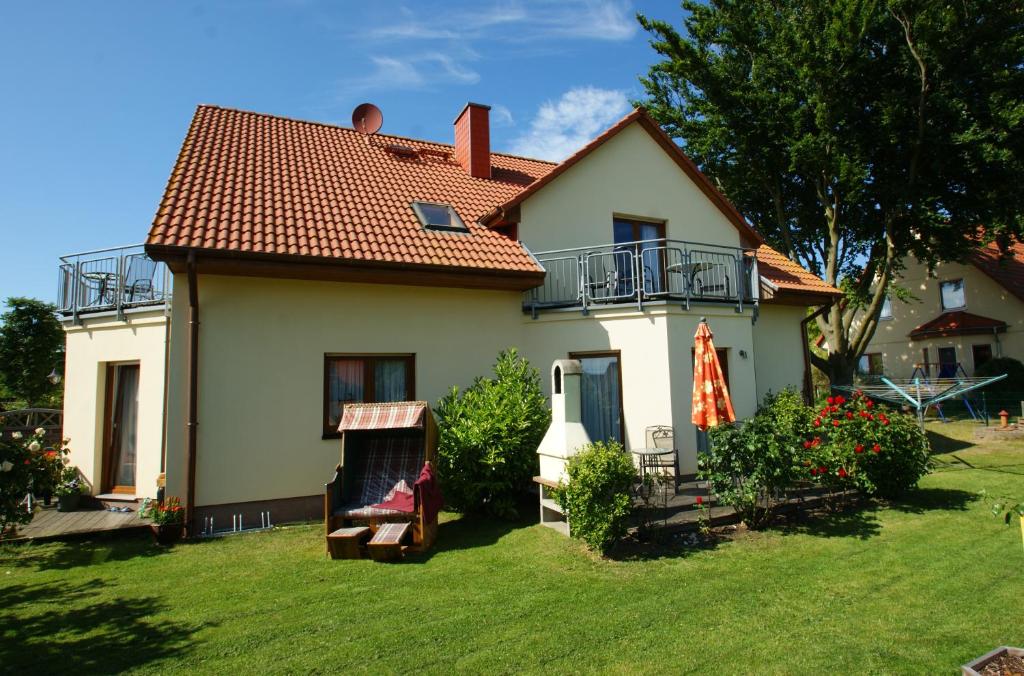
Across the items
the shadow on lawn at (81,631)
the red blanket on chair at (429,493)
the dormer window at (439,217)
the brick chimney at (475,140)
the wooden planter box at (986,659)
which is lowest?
the shadow on lawn at (81,631)

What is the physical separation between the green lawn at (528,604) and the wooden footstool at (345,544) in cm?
22

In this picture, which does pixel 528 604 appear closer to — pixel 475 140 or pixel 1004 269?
pixel 475 140

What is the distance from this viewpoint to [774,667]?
13.3 ft

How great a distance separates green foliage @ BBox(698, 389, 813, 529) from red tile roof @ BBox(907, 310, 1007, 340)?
24302mm

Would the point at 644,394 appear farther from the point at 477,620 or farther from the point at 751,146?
the point at 751,146

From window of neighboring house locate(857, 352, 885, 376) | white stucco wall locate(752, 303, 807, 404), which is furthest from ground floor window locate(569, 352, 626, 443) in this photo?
window of neighboring house locate(857, 352, 885, 376)

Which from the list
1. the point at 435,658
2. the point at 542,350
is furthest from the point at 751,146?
the point at 435,658

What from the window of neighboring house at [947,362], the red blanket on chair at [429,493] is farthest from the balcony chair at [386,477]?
the window of neighboring house at [947,362]

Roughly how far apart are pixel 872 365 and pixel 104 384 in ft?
114

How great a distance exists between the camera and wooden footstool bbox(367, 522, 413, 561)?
21.6 feet

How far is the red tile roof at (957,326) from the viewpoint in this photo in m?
24.5

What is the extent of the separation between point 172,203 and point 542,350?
22.3 ft

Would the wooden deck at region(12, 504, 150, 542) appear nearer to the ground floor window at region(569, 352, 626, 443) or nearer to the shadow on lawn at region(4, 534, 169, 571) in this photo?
the shadow on lawn at region(4, 534, 169, 571)

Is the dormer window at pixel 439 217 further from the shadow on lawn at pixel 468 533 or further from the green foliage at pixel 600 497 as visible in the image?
the green foliage at pixel 600 497
